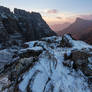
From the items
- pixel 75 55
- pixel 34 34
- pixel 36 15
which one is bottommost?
pixel 34 34

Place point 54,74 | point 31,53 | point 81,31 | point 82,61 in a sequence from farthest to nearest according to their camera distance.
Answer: point 81,31, point 31,53, point 82,61, point 54,74

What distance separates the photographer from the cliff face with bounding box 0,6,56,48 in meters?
33.5

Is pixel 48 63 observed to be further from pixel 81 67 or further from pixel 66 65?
pixel 81 67

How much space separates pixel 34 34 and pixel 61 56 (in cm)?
3673

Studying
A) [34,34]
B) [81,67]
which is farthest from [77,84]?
[34,34]

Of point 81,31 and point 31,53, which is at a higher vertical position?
point 31,53

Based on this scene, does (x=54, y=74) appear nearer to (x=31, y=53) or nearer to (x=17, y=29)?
(x=31, y=53)

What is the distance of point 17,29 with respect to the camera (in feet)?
135

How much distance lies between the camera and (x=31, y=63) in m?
11.1

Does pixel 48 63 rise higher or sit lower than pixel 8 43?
higher

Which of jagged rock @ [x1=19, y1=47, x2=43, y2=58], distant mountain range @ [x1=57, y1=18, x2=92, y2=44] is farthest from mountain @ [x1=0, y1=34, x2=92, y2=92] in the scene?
distant mountain range @ [x1=57, y1=18, x2=92, y2=44]

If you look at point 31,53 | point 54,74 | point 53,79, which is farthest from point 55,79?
point 31,53

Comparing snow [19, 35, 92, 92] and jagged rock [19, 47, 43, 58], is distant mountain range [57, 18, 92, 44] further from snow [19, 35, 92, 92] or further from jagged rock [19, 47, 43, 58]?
snow [19, 35, 92, 92]

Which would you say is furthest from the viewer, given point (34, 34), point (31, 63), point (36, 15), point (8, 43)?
point (36, 15)
